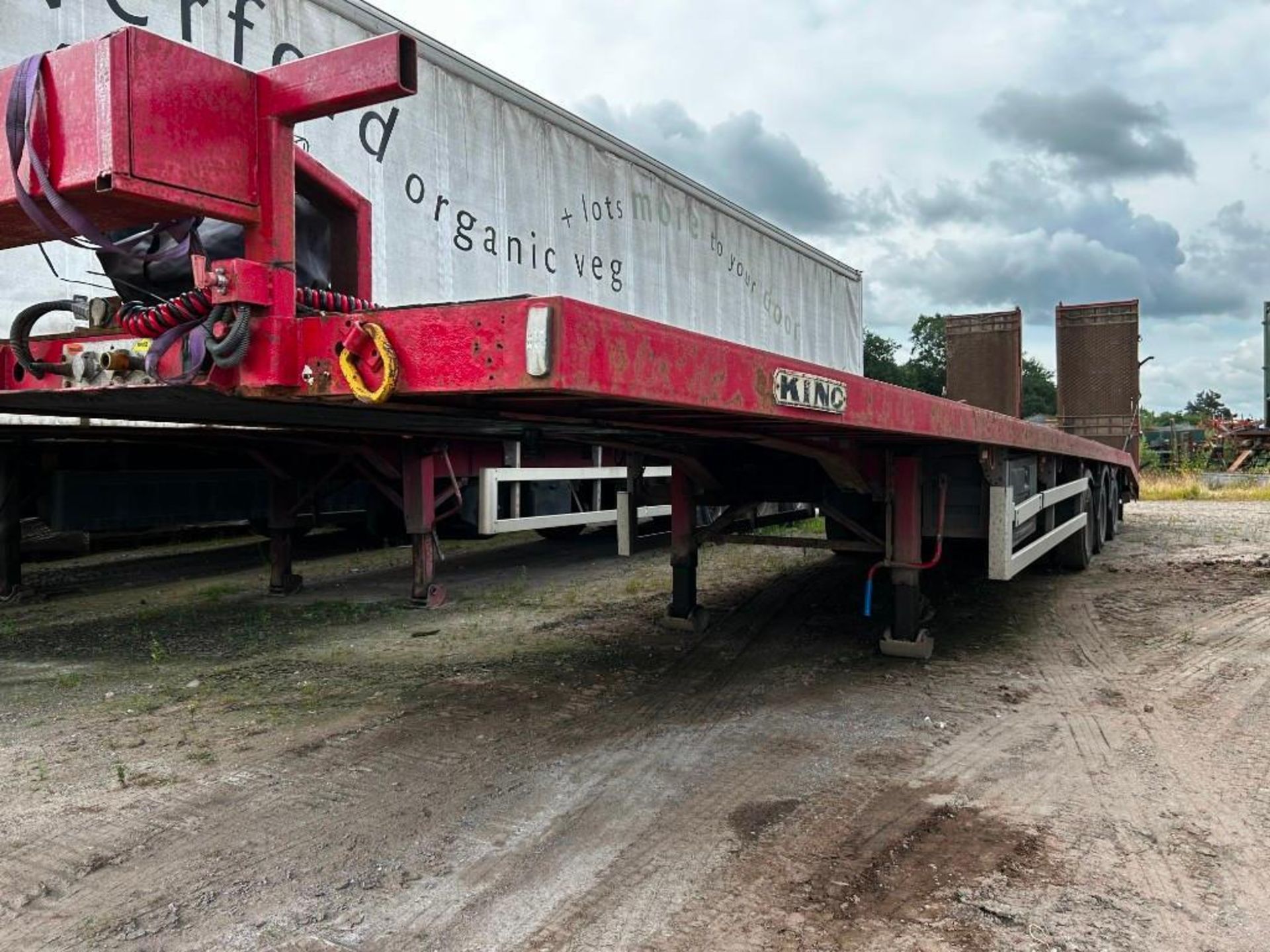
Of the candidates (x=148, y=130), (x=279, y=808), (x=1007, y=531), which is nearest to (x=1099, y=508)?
(x=1007, y=531)

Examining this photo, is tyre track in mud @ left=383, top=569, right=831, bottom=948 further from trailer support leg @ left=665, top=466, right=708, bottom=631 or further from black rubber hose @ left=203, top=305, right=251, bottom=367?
black rubber hose @ left=203, top=305, right=251, bottom=367

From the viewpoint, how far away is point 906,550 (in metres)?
4.73

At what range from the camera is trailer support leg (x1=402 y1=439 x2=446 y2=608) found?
6.02 metres

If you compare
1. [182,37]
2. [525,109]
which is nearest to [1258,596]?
[525,109]

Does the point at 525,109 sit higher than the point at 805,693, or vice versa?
the point at 525,109

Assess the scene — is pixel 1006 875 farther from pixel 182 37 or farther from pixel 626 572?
pixel 626 572

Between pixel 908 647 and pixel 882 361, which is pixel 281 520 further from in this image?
pixel 882 361

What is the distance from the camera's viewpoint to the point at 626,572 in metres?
8.02

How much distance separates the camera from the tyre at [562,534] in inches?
386

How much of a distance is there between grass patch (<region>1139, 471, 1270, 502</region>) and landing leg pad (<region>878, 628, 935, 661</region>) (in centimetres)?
1456

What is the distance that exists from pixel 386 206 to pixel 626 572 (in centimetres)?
361

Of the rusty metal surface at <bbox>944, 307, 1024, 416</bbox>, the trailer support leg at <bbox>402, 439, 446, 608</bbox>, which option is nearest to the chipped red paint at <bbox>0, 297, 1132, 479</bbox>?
the trailer support leg at <bbox>402, 439, 446, 608</bbox>

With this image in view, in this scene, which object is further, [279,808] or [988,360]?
[988,360]

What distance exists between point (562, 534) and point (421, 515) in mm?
3871
